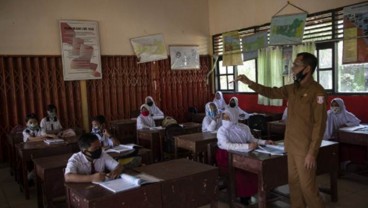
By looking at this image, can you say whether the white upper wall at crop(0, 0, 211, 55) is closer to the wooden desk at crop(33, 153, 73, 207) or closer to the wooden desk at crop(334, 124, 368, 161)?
the wooden desk at crop(33, 153, 73, 207)

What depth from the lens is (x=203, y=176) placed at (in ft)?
8.55

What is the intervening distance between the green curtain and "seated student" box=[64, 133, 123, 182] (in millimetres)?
5047

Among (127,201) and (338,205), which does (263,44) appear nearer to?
(338,205)

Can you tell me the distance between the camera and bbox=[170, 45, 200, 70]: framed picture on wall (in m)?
8.40

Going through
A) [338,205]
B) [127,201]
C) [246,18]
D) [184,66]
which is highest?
[246,18]

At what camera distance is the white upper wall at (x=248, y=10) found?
20.4 feet

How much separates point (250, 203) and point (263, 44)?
4.44m

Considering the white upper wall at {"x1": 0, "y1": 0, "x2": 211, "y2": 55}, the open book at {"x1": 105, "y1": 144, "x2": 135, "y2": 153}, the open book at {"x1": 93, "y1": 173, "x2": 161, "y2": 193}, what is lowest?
the open book at {"x1": 105, "y1": 144, "x2": 135, "y2": 153}

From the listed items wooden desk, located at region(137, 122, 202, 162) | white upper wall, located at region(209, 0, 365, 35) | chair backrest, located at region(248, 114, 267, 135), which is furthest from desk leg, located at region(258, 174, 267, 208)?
white upper wall, located at region(209, 0, 365, 35)

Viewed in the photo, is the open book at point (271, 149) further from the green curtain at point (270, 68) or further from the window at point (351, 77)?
the green curtain at point (270, 68)

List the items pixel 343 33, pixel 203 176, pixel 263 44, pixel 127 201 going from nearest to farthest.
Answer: pixel 127 201
pixel 203 176
pixel 343 33
pixel 263 44

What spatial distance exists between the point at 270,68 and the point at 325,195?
3.69m

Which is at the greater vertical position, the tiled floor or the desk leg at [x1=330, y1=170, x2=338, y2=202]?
the desk leg at [x1=330, y1=170, x2=338, y2=202]

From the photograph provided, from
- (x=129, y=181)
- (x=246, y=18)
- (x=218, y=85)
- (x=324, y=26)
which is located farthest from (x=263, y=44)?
(x=129, y=181)
